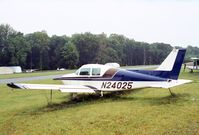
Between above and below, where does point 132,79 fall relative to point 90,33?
below

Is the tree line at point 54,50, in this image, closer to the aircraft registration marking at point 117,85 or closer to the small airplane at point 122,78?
the small airplane at point 122,78

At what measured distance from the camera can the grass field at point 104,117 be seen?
10.0 m

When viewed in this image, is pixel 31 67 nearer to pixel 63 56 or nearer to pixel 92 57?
pixel 63 56

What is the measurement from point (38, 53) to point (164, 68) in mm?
94686

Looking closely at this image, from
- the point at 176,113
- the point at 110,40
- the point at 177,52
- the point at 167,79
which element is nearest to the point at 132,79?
the point at 167,79

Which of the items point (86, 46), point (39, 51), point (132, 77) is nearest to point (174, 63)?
point (132, 77)

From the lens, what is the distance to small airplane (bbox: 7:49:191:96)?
51.6 feet

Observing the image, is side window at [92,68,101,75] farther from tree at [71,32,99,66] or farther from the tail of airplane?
tree at [71,32,99,66]

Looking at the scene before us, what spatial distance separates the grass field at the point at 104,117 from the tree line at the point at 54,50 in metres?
84.4

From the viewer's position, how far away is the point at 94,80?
55.1 ft

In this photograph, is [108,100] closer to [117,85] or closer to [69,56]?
[117,85]

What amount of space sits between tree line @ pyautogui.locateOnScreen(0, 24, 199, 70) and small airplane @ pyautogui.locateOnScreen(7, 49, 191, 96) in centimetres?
8252

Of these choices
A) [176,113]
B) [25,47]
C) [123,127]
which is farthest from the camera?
[25,47]

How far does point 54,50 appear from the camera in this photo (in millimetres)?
109625
